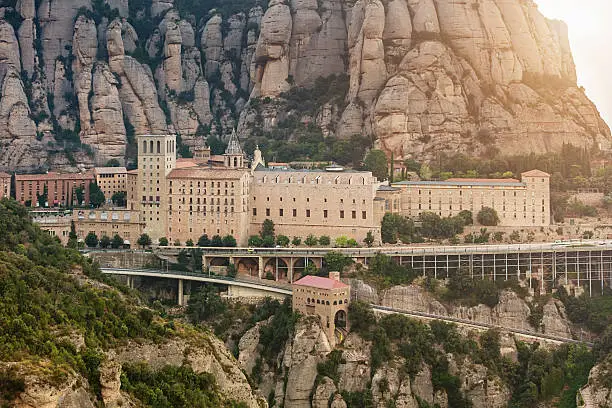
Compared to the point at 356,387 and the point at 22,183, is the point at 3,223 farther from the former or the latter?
the point at 22,183

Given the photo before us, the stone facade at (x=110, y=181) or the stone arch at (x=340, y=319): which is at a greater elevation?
the stone facade at (x=110, y=181)

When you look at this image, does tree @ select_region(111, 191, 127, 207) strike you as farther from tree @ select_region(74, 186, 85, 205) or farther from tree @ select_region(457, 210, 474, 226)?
tree @ select_region(457, 210, 474, 226)

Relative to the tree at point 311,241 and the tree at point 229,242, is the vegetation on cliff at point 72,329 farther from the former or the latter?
the tree at point 311,241

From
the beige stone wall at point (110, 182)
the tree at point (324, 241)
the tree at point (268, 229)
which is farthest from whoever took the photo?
the beige stone wall at point (110, 182)

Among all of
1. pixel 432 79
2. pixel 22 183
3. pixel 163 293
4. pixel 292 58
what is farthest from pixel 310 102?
pixel 163 293

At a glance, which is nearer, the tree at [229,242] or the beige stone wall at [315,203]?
the tree at [229,242]

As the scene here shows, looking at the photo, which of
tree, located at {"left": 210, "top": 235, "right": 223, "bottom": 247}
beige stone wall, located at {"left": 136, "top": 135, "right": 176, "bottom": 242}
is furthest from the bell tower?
tree, located at {"left": 210, "top": 235, "right": 223, "bottom": 247}

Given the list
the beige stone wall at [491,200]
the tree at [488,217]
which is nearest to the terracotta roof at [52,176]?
the beige stone wall at [491,200]
